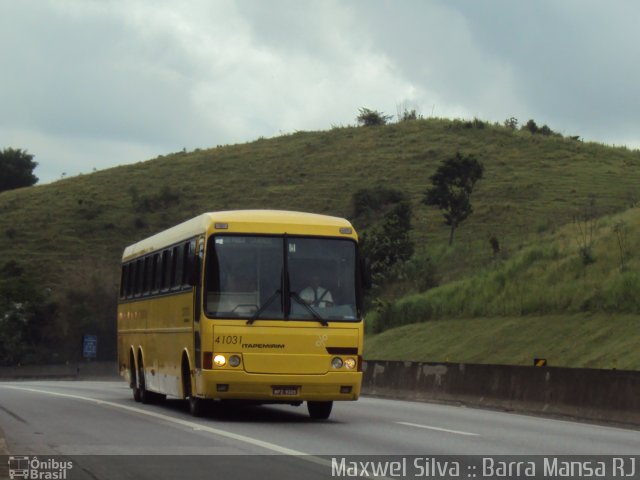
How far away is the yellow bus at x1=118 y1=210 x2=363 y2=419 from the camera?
1830 cm

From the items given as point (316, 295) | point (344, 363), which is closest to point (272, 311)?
point (316, 295)

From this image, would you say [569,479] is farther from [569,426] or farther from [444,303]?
[444,303]

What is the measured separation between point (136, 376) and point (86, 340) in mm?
39120

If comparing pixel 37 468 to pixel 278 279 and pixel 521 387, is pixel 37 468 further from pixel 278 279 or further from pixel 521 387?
pixel 521 387

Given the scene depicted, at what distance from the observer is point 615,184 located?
8412 centimetres

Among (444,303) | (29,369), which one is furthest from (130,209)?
(444,303)

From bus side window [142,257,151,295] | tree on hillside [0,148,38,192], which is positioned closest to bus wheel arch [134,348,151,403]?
bus side window [142,257,151,295]

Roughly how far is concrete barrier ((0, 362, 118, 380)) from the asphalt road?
34.0 metres

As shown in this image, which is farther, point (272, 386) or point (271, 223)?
point (271, 223)

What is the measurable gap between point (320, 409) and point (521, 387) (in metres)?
5.51

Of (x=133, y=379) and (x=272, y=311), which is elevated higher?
(x=272, y=311)

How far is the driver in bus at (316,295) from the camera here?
61.5ft

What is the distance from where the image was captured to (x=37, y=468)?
12281 mm

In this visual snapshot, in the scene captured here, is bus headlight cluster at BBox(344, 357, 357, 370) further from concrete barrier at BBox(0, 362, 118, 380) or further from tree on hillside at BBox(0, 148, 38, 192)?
tree on hillside at BBox(0, 148, 38, 192)
